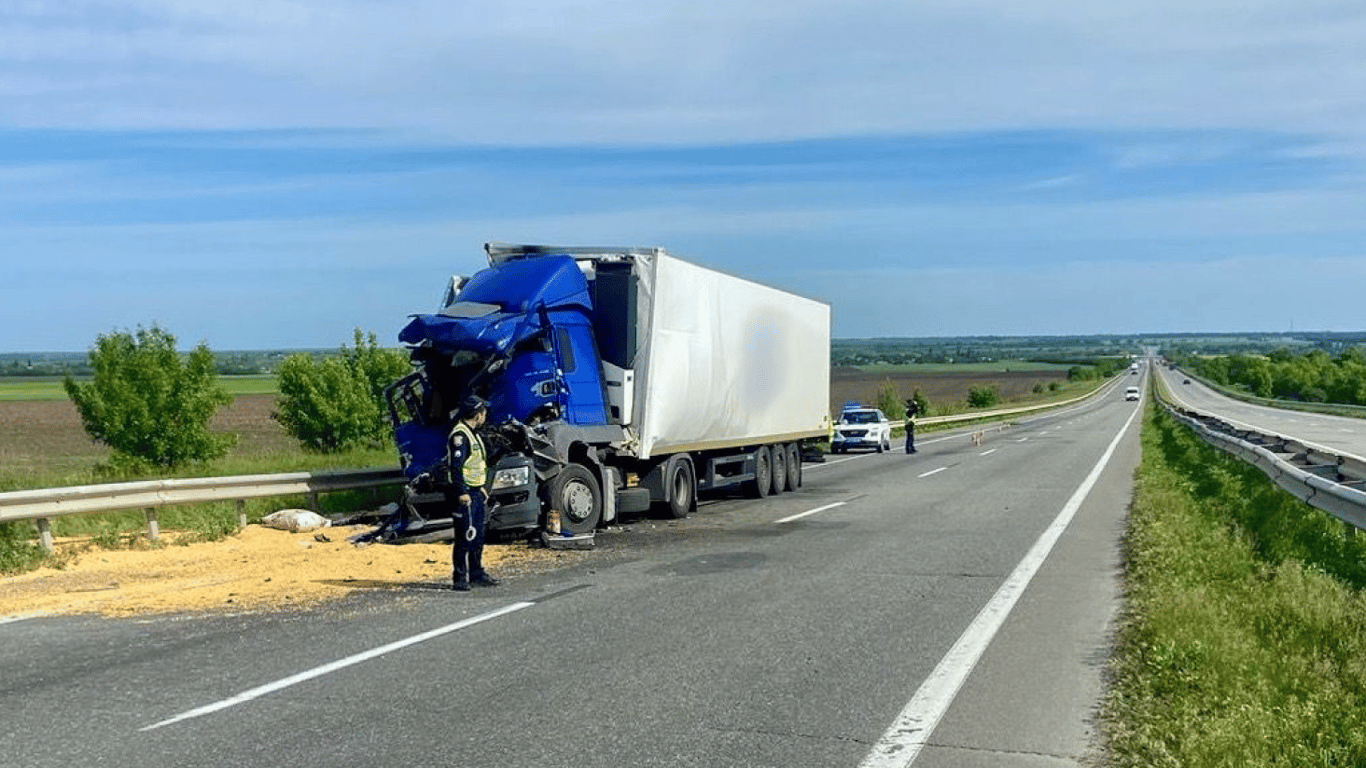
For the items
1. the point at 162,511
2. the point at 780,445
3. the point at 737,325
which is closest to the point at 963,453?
the point at 780,445

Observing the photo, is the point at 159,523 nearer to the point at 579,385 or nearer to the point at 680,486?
the point at 579,385

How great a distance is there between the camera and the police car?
39.0 meters

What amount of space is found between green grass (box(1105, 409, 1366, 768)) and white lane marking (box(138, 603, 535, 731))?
473cm

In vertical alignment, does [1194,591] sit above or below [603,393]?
below

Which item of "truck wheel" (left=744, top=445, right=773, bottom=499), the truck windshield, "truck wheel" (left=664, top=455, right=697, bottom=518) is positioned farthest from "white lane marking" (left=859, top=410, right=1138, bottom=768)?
"truck wheel" (left=744, top=445, right=773, bottom=499)

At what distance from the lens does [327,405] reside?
5738cm

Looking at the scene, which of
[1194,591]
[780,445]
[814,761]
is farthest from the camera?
[780,445]

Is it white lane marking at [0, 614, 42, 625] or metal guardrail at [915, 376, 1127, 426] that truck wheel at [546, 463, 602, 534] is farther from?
metal guardrail at [915, 376, 1127, 426]

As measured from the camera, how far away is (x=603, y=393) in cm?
1634

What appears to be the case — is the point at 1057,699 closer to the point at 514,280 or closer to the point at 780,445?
the point at 514,280

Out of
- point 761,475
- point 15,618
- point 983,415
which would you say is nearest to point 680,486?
point 761,475

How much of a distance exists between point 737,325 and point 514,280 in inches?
227

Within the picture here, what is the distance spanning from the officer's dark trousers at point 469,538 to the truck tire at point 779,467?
11.8 meters

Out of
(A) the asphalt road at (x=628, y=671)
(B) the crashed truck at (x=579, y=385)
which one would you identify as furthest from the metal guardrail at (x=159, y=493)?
(A) the asphalt road at (x=628, y=671)
